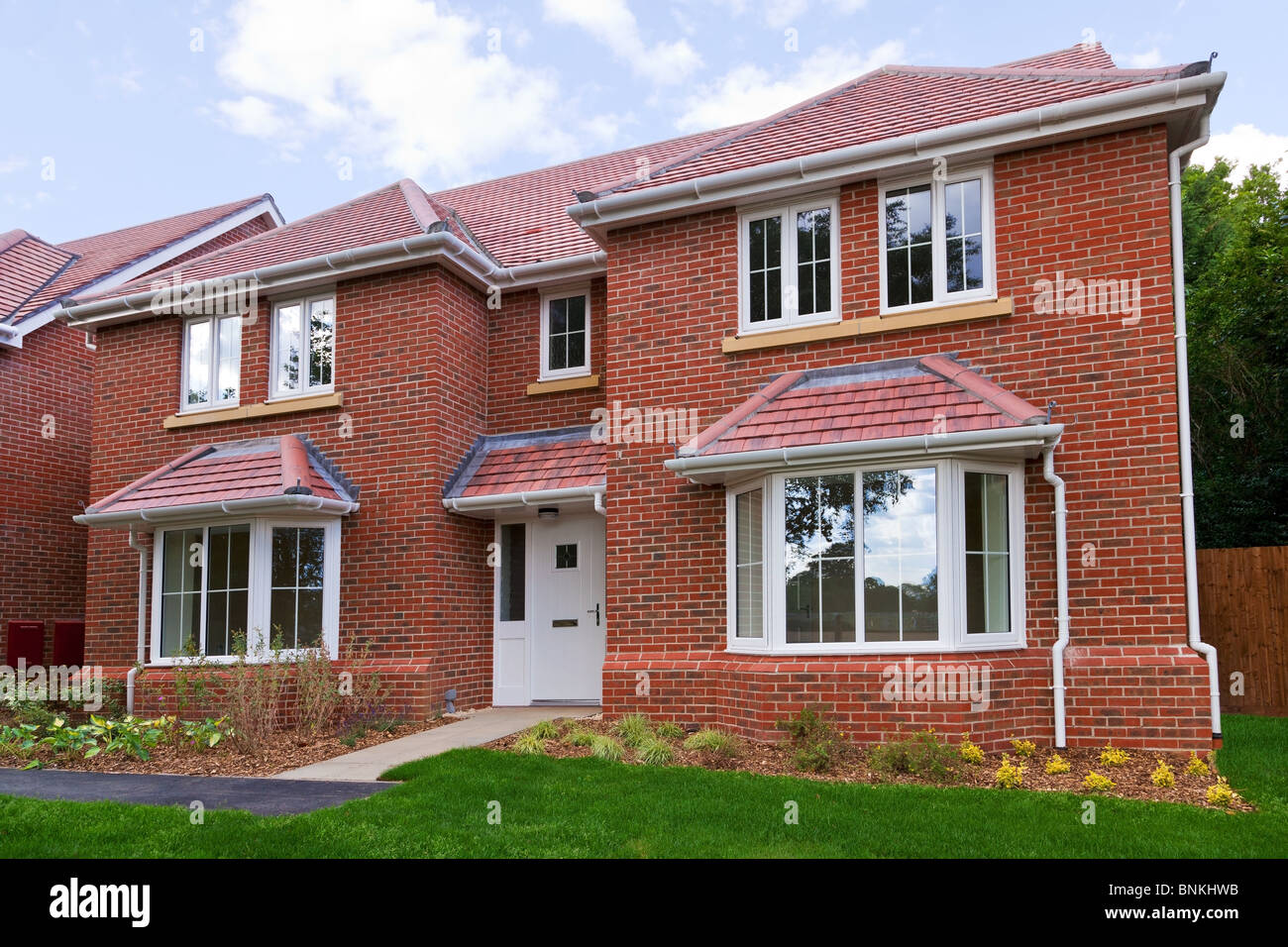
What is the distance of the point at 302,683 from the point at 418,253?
5.02m

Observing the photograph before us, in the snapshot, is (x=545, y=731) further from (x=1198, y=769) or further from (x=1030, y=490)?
(x=1198, y=769)

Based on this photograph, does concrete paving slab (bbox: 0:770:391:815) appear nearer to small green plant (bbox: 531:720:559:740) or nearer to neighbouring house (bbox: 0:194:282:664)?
small green plant (bbox: 531:720:559:740)

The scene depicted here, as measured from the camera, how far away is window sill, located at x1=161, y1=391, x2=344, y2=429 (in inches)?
494

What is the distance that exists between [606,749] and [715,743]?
0.97m

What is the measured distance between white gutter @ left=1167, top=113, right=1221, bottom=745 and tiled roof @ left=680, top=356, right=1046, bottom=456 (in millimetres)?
1326

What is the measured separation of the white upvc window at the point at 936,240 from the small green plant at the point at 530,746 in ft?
17.3

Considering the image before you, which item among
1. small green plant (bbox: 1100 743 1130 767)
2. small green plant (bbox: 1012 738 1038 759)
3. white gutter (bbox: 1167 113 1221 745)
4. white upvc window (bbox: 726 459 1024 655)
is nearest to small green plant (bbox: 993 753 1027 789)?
small green plant (bbox: 1012 738 1038 759)

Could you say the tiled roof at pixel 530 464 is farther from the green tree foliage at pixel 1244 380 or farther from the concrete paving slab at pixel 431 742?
the green tree foliage at pixel 1244 380

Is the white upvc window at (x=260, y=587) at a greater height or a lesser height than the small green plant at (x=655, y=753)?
greater

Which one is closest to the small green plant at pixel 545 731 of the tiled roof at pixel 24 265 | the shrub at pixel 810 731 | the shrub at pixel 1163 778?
the shrub at pixel 810 731

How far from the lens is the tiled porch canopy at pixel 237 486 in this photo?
1144 centimetres

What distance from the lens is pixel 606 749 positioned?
8.98 metres

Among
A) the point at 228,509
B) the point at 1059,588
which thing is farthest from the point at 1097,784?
the point at 228,509
